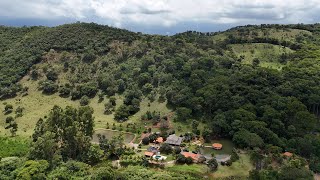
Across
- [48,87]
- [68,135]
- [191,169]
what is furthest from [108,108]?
[191,169]

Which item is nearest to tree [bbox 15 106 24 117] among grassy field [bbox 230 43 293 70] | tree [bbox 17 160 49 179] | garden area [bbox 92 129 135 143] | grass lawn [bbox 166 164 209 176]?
garden area [bbox 92 129 135 143]

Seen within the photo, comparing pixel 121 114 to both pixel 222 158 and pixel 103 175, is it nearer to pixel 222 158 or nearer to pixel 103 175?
pixel 222 158

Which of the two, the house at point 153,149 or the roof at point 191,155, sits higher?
the house at point 153,149

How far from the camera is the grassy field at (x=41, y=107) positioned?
3582 inches

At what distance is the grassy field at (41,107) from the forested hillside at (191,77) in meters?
0.89

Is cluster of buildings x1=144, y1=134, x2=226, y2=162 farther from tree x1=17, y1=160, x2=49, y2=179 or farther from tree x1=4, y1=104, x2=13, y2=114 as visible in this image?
tree x1=4, y1=104, x2=13, y2=114

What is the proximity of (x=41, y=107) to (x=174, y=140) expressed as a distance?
4499 cm

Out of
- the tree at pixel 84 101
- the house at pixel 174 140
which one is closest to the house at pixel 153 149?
the house at pixel 174 140

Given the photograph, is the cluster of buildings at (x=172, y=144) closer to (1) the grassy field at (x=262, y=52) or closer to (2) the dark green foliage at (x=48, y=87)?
(2) the dark green foliage at (x=48, y=87)

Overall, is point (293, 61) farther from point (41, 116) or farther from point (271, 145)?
point (41, 116)

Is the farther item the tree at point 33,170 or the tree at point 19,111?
the tree at point 19,111

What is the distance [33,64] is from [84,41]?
1992cm

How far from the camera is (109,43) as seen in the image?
128625 millimetres

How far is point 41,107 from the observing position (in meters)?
102
